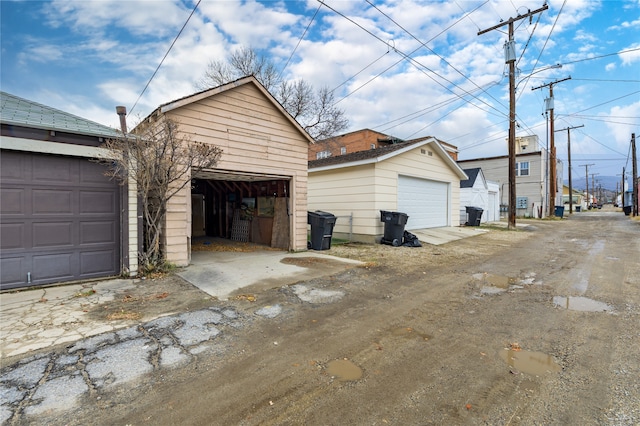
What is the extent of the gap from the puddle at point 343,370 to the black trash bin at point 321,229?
6.40 m

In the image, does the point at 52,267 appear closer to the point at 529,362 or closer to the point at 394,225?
the point at 529,362

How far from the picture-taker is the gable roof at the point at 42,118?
A: 16.2 ft

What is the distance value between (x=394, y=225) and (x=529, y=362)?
298 inches

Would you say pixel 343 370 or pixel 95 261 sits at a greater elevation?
pixel 95 261

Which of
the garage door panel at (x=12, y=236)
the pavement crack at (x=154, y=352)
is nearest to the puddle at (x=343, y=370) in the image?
the pavement crack at (x=154, y=352)

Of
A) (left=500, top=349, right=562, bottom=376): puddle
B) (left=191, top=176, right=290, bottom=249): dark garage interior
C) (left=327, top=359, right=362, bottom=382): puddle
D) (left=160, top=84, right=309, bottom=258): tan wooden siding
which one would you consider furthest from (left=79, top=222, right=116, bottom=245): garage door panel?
(left=500, top=349, right=562, bottom=376): puddle

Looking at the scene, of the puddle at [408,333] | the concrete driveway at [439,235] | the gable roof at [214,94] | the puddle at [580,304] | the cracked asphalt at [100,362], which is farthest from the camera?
the concrete driveway at [439,235]

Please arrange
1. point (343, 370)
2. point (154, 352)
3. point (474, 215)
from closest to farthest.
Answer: point (343, 370)
point (154, 352)
point (474, 215)

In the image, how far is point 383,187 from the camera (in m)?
11.2

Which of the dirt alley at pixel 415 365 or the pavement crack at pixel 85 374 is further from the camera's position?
the pavement crack at pixel 85 374

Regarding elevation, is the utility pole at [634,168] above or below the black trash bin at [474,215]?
above

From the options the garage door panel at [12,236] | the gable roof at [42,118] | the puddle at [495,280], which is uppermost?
the gable roof at [42,118]

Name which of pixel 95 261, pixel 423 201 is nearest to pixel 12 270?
pixel 95 261

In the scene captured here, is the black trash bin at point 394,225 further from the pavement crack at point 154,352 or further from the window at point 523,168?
the window at point 523,168
